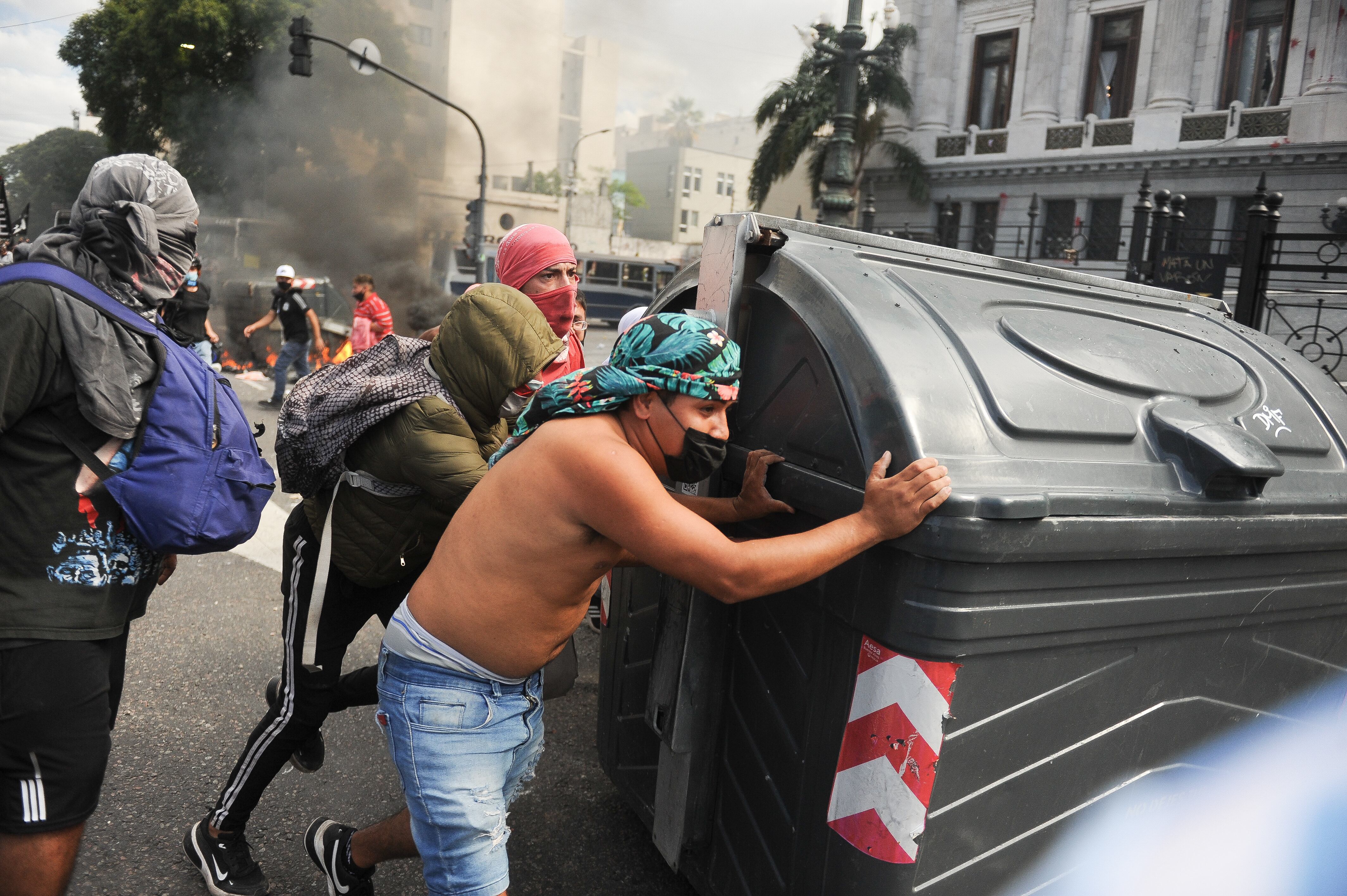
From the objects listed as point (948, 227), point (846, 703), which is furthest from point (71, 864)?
point (948, 227)

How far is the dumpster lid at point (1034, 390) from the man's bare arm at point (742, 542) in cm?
6

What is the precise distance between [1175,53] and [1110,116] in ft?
6.17

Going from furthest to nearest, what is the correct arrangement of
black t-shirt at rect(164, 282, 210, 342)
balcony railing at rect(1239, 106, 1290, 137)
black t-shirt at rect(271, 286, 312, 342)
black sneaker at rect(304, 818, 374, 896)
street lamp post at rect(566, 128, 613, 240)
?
street lamp post at rect(566, 128, 613, 240) < balcony railing at rect(1239, 106, 1290, 137) < black t-shirt at rect(271, 286, 312, 342) < black t-shirt at rect(164, 282, 210, 342) < black sneaker at rect(304, 818, 374, 896)

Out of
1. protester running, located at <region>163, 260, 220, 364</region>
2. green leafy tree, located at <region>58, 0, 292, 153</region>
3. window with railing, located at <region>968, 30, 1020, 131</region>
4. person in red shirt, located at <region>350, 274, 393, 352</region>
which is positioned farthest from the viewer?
green leafy tree, located at <region>58, 0, 292, 153</region>

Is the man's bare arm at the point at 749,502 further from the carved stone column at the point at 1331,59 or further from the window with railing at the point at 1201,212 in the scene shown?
the carved stone column at the point at 1331,59

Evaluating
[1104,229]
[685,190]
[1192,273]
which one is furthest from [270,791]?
[685,190]

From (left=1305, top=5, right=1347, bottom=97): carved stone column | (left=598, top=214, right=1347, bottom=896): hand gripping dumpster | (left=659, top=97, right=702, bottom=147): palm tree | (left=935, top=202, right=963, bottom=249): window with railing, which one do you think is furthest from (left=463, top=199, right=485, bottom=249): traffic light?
(left=659, top=97, right=702, bottom=147): palm tree

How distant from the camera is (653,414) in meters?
1.77

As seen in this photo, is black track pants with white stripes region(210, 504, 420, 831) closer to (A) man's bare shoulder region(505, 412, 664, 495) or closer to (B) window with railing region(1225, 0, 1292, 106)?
(A) man's bare shoulder region(505, 412, 664, 495)

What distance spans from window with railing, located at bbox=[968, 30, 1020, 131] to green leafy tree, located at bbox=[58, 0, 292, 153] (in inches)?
824

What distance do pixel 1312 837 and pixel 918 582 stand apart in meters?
1.55

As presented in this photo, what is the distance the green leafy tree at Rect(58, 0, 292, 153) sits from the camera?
2911cm

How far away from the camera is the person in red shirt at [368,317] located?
36.2 feet

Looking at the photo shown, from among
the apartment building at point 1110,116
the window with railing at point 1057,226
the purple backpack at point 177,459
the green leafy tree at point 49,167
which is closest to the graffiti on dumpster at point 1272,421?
the purple backpack at point 177,459
